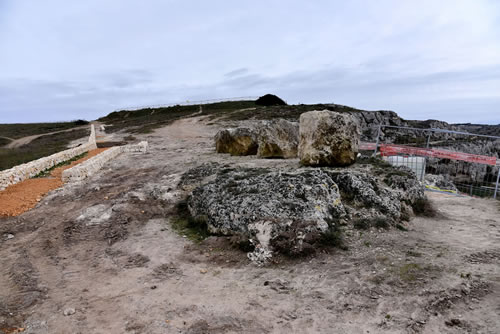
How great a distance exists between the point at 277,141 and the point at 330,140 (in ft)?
12.1

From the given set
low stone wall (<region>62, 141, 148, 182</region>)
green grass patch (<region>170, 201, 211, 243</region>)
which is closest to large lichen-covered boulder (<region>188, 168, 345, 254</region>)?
green grass patch (<region>170, 201, 211, 243</region>)

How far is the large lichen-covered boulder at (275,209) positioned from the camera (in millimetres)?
6806

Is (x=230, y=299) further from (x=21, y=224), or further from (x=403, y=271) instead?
(x=21, y=224)

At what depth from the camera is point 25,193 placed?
11961 millimetres

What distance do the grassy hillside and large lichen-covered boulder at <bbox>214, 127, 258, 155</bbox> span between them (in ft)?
78.9

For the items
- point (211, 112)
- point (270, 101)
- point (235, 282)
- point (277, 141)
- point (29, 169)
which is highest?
point (270, 101)

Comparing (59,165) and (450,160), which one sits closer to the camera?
(59,165)

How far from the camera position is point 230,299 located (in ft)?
17.0

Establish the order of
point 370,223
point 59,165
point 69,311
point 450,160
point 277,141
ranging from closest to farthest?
point 69,311
point 370,223
point 277,141
point 59,165
point 450,160

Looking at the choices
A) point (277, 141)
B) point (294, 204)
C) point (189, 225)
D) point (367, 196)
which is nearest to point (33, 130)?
point (277, 141)

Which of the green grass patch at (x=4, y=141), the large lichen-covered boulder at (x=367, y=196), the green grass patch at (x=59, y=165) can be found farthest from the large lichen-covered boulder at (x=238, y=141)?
the green grass patch at (x=4, y=141)

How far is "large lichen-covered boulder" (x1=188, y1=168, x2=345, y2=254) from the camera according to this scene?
22.3 feet

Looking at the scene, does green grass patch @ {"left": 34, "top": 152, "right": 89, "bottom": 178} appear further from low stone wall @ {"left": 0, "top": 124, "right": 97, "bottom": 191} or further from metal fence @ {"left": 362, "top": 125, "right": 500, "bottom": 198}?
metal fence @ {"left": 362, "top": 125, "right": 500, "bottom": 198}

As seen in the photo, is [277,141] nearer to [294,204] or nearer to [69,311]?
[294,204]
